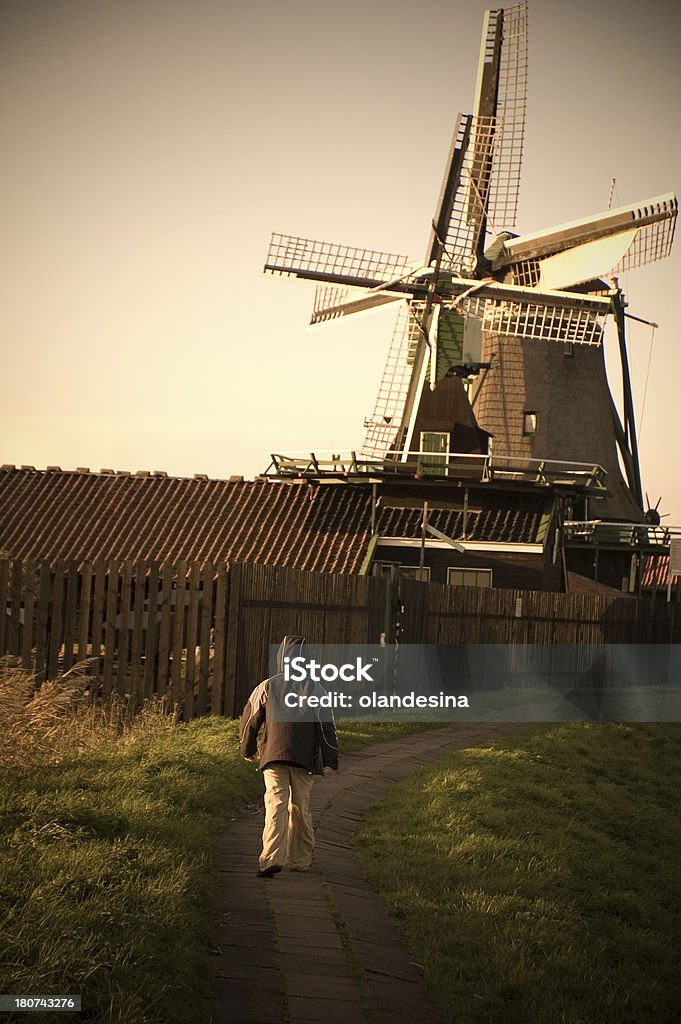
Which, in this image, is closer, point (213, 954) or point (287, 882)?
point (213, 954)

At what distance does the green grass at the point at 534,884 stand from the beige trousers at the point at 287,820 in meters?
0.54

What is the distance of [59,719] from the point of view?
11.8m

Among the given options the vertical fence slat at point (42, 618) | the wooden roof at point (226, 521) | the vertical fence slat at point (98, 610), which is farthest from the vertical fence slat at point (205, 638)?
the wooden roof at point (226, 521)

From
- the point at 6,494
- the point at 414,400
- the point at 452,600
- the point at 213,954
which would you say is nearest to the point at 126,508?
the point at 6,494

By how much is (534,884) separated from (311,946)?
2.47 m

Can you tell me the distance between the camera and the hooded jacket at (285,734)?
8672 millimetres

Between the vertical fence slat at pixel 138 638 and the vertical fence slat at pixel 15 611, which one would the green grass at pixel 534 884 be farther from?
the vertical fence slat at pixel 15 611

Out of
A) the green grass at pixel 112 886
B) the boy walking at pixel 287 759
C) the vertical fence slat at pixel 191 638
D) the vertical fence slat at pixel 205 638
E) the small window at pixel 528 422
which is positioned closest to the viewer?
the green grass at pixel 112 886

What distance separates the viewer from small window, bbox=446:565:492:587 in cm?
3183

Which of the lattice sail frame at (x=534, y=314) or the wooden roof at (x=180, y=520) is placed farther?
the lattice sail frame at (x=534, y=314)

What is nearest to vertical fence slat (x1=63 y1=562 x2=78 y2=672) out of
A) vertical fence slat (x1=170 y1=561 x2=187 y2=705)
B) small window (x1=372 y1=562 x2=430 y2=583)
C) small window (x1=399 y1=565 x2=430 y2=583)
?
vertical fence slat (x1=170 y1=561 x2=187 y2=705)

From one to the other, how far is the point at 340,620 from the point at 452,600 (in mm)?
5519

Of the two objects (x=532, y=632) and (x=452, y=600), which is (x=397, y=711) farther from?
(x=532, y=632)

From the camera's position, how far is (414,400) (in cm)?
3397
